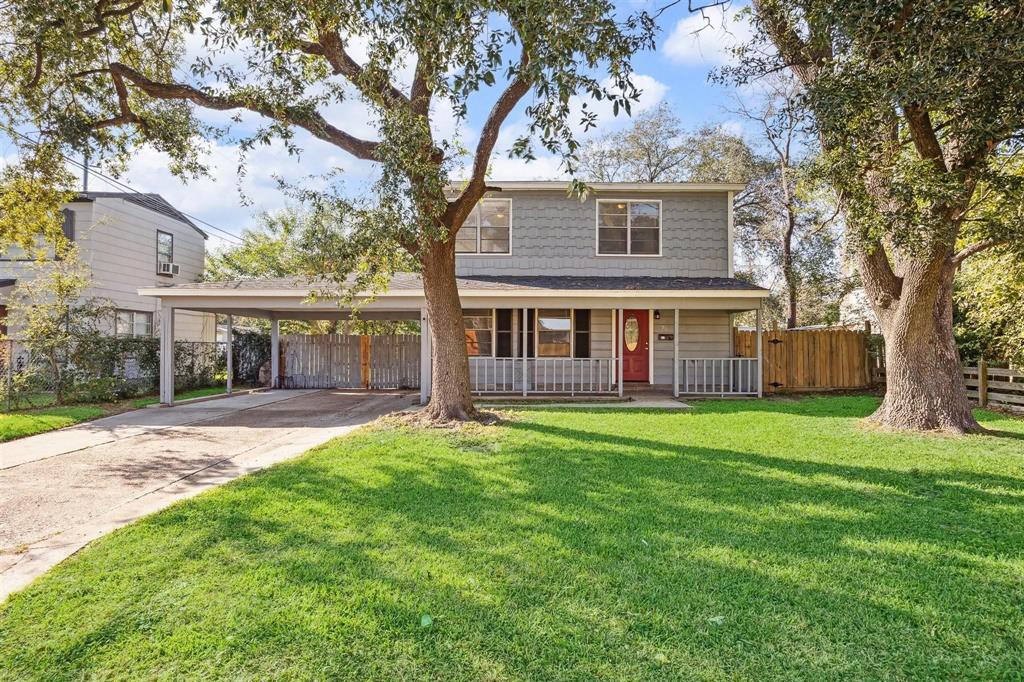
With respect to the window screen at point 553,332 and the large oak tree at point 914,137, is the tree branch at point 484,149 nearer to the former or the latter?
the large oak tree at point 914,137

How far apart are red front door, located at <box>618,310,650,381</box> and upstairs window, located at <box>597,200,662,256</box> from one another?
1727 millimetres

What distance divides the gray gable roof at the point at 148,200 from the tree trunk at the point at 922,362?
1929 centimetres

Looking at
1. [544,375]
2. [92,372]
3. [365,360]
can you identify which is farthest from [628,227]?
[92,372]

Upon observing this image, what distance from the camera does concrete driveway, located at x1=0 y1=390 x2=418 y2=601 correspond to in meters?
3.97

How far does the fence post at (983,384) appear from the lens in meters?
10.8

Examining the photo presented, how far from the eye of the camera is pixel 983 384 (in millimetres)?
10852

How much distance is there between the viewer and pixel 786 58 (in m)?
8.14

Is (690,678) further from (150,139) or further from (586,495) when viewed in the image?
(150,139)

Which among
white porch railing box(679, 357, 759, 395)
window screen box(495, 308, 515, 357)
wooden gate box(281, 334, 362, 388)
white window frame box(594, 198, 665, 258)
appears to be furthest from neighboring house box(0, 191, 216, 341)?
white porch railing box(679, 357, 759, 395)

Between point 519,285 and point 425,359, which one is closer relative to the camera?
point 425,359

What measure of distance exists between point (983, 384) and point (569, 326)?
8910mm

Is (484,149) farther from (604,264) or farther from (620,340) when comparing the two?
(604,264)

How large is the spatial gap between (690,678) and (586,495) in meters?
2.58

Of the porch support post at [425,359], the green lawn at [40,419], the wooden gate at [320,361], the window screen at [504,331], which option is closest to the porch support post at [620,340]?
the window screen at [504,331]
